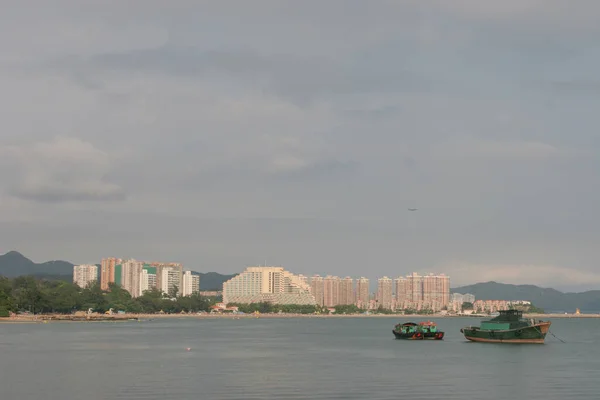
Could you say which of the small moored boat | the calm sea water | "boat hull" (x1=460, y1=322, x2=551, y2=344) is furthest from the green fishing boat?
the small moored boat

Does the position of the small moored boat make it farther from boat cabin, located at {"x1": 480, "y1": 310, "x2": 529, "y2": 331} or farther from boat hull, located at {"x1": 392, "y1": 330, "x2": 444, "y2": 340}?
boat cabin, located at {"x1": 480, "y1": 310, "x2": 529, "y2": 331}

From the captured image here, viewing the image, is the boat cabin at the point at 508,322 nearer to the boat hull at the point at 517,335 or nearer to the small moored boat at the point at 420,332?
the boat hull at the point at 517,335

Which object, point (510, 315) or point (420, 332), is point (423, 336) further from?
point (510, 315)

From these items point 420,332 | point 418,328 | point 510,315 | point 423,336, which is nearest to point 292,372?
point 510,315

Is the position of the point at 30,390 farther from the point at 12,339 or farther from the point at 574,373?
the point at 12,339

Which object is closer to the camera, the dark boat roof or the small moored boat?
the dark boat roof

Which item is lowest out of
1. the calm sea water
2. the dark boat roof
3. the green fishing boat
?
the calm sea water

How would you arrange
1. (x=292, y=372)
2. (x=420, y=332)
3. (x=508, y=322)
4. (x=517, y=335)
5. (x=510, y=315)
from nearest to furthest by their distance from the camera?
(x=292, y=372) < (x=517, y=335) < (x=508, y=322) < (x=510, y=315) < (x=420, y=332)

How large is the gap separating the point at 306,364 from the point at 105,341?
43.7 meters

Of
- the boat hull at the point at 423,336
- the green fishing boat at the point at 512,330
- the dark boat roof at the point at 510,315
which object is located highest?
the dark boat roof at the point at 510,315

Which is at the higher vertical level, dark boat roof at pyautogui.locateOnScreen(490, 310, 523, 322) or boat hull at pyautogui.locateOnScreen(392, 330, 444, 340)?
dark boat roof at pyautogui.locateOnScreen(490, 310, 523, 322)

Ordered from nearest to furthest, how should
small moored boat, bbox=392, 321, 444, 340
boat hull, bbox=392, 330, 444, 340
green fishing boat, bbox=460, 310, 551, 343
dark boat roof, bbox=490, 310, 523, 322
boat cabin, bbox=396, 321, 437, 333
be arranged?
green fishing boat, bbox=460, 310, 551, 343 < dark boat roof, bbox=490, 310, 523, 322 < boat hull, bbox=392, 330, 444, 340 < small moored boat, bbox=392, 321, 444, 340 < boat cabin, bbox=396, 321, 437, 333

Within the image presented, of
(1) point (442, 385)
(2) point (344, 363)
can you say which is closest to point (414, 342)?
(2) point (344, 363)

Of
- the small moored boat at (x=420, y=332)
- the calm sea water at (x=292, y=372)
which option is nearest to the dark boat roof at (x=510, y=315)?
the calm sea water at (x=292, y=372)
